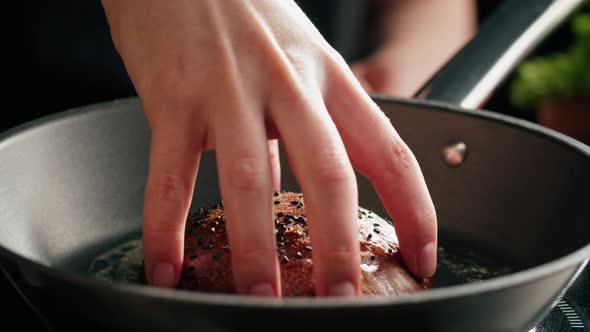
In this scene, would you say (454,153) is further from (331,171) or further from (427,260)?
(331,171)

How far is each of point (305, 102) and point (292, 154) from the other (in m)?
0.04

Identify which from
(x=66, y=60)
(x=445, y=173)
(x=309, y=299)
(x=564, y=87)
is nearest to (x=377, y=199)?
(x=445, y=173)

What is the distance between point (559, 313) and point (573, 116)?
6.40ft

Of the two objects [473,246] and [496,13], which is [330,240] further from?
[496,13]

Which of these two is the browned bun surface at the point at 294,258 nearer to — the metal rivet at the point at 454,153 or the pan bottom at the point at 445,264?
the pan bottom at the point at 445,264

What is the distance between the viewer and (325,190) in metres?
0.51

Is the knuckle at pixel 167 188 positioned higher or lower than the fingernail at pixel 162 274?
higher

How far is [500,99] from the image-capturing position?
278cm

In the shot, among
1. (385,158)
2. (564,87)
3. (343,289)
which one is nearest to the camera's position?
(343,289)

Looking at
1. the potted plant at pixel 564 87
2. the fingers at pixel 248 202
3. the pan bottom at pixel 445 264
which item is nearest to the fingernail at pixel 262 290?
the fingers at pixel 248 202

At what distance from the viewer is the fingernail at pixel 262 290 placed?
0.50 metres

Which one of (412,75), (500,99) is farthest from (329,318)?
(500,99)

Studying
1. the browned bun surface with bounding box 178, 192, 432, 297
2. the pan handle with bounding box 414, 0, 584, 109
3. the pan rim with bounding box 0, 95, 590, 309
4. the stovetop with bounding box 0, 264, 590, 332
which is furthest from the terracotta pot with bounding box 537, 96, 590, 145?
the pan rim with bounding box 0, 95, 590, 309

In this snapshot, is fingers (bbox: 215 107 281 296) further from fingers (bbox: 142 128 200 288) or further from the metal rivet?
the metal rivet
